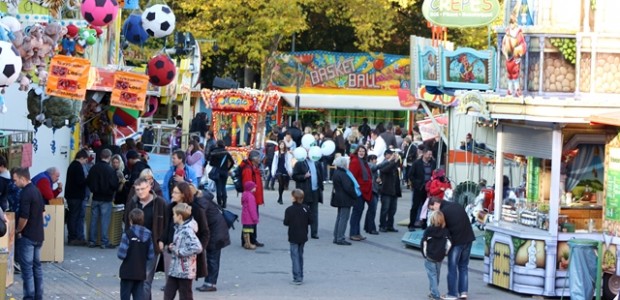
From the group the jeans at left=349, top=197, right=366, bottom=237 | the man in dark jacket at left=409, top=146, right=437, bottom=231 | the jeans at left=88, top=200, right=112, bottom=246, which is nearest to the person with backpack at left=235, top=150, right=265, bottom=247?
the jeans at left=349, top=197, right=366, bottom=237

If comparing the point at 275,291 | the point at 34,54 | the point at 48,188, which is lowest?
the point at 275,291

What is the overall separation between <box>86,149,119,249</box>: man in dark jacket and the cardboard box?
1580mm

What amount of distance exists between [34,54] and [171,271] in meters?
2.85

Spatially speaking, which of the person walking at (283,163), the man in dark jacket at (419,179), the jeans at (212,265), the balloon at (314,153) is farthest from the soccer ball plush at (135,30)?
the person walking at (283,163)

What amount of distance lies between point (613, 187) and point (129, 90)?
851 cm

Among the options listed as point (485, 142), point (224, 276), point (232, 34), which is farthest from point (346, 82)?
point (224, 276)

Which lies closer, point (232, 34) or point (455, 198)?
point (455, 198)

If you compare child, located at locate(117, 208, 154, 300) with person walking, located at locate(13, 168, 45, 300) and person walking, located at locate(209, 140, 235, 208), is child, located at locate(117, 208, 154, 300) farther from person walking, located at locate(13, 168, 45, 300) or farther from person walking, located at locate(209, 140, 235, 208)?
person walking, located at locate(209, 140, 235, 208)

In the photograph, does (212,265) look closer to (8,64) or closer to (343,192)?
(8,64)

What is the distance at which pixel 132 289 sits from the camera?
13.7 m

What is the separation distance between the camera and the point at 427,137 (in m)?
30.4

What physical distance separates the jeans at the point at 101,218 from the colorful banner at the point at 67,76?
2231 mm

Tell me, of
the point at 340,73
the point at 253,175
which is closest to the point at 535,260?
the point at 253,175

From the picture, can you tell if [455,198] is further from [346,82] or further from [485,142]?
A: [346,82]
